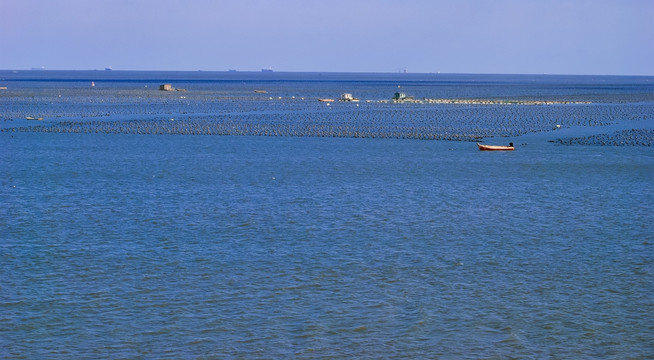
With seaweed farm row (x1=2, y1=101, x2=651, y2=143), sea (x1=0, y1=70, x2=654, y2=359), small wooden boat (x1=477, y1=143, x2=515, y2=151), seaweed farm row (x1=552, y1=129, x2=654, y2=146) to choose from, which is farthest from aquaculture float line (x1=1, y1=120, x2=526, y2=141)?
sea (x1=0, y1=70, x2=654, y2=359)

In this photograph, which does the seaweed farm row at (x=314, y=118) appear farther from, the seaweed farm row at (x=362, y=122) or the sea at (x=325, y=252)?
the sea at (x=325, y=252)

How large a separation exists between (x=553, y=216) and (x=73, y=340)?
26.7 metres

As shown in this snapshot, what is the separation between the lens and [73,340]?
24.6 m

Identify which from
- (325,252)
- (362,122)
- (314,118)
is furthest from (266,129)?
(325,252)

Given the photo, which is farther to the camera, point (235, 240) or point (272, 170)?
point (272, 170)

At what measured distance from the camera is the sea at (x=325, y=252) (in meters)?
25.0

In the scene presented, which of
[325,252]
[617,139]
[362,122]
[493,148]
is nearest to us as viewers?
[325,252]

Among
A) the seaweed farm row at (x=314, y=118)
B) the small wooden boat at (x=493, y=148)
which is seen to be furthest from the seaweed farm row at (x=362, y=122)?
the small wooden boat at (x=493, y=148)

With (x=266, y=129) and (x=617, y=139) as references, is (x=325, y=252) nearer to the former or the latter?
(x=617, y=139)

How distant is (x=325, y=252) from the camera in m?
34.8

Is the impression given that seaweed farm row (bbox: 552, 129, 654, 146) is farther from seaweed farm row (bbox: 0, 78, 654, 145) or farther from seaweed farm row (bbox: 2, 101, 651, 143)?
seaweed farm row (bbox: 2, 101, 651, 143)

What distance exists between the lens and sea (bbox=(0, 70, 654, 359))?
81.9ft

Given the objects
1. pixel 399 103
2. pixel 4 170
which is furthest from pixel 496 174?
pixel 399 103

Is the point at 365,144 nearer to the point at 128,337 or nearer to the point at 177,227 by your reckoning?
the point at 177,227
